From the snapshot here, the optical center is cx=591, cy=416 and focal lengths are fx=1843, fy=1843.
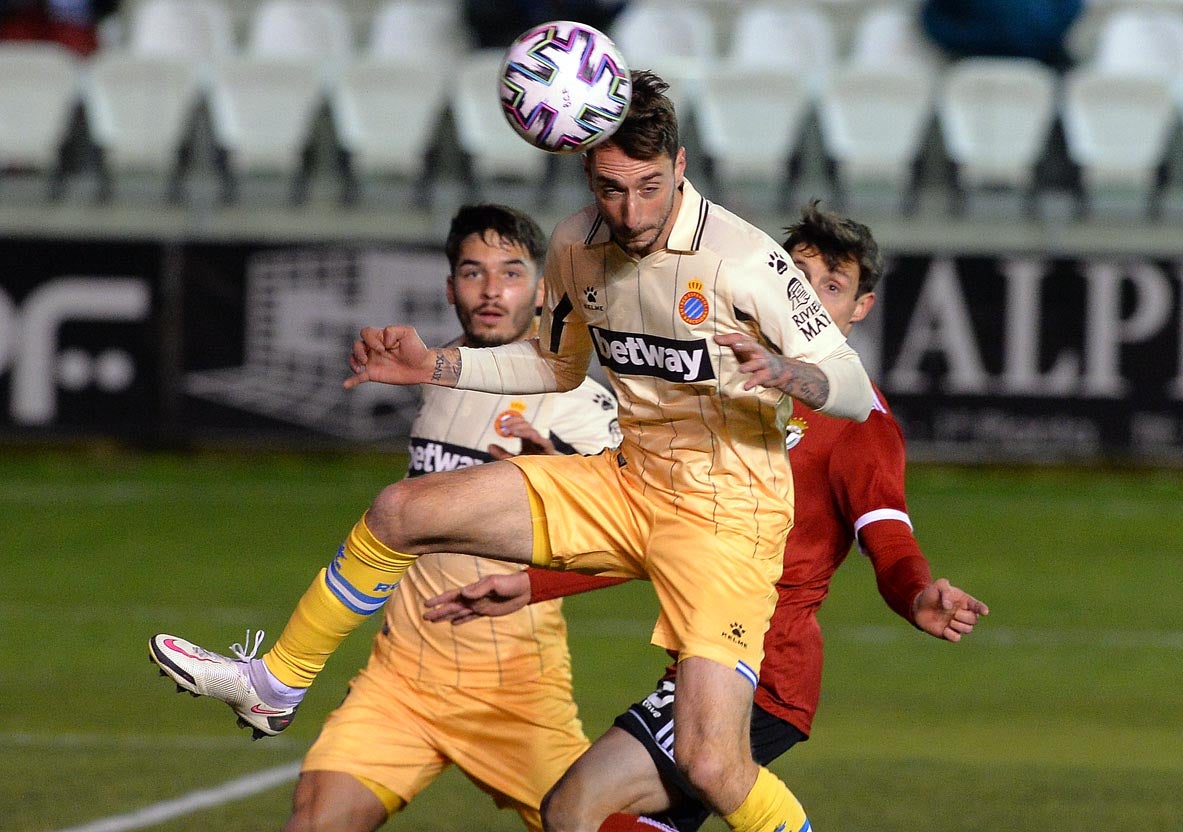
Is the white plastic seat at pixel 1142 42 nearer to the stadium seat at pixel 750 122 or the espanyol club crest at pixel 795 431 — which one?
the stadium seat at pixel 750 122

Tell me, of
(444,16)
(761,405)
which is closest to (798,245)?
(761,405)

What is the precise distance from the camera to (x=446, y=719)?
5.32 metres

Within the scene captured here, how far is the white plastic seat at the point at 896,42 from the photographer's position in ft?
54.3

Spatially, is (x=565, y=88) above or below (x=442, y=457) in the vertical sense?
above

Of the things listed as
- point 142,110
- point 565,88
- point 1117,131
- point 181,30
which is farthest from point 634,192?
point 181,30

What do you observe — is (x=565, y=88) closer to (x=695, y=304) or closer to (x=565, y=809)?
(x=695, y=304)

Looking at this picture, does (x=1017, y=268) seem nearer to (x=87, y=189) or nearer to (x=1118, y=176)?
(x=1118, y=176)

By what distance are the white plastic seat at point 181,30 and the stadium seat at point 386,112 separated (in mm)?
1779

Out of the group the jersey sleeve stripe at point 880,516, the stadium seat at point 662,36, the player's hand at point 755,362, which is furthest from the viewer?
the stadium seat at point 662,36

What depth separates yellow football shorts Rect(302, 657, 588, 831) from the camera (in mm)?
5238

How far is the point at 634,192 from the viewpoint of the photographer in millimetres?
4453

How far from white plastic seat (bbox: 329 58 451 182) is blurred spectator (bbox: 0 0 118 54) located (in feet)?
9.00

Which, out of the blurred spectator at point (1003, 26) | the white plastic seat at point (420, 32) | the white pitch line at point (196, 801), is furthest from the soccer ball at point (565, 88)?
the white plastic seat at point (420, 32)

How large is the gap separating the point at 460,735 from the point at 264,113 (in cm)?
1160
